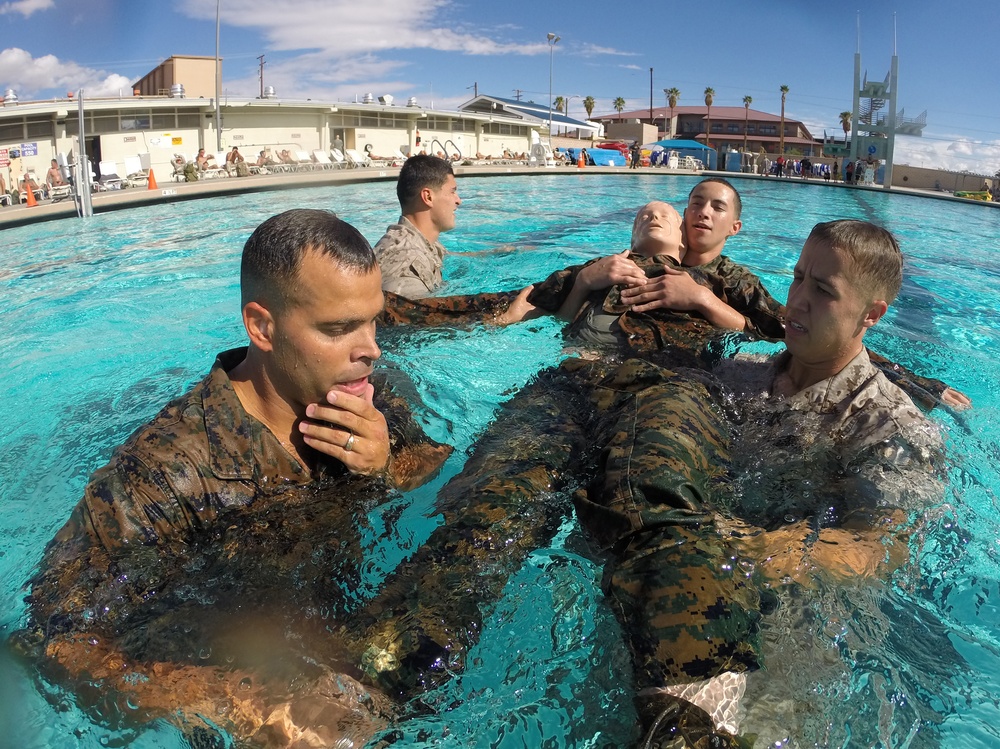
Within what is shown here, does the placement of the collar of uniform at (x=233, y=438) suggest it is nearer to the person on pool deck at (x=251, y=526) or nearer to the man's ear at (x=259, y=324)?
the person on pool deck at (x=251, y=526)

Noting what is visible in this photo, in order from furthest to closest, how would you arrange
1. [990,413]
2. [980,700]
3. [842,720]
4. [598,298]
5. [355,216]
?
[355,216], [990,413], [598,298], [980,700], [842,720]

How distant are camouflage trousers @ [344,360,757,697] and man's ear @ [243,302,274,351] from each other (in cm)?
102

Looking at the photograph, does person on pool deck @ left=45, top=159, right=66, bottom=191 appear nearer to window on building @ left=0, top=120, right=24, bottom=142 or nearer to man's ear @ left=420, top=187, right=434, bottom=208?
window on building @ left=0, top=120, right=24, bottom=142

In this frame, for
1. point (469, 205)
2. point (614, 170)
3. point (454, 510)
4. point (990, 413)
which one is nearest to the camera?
point (454, 510)

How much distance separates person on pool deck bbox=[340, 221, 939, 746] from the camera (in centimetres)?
209

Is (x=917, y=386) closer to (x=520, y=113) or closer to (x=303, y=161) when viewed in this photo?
(x=303, y=161)

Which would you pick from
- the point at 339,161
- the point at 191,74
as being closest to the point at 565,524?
the point at 339,161

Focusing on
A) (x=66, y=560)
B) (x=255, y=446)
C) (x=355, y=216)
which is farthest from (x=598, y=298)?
(x=355, y=216)

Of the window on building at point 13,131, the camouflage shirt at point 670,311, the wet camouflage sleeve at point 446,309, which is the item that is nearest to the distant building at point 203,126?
the window on building at point 13,131

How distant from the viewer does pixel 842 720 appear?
2.14 m

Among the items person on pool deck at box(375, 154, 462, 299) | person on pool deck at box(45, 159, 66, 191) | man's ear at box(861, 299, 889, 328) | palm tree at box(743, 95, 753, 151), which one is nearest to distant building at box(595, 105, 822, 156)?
palm tree at box(743, 95, 753, 151)

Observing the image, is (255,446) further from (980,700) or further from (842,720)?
(980,700)

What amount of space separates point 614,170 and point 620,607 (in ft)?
126

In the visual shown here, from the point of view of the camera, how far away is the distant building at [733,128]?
80.4 metres
